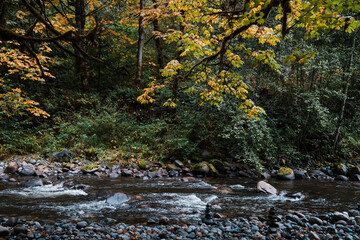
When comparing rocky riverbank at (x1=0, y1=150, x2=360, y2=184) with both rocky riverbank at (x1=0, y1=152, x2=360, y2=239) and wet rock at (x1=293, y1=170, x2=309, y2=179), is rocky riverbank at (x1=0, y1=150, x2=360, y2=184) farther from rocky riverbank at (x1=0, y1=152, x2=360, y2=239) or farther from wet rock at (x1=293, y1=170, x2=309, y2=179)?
rocky riverbank at (x1=0, y1=152, x2=360, y2=239)

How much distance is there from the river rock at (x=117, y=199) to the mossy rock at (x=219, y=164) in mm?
5030

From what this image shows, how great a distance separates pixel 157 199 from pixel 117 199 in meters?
1.04

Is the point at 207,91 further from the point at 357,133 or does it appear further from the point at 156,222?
the point at 357,133

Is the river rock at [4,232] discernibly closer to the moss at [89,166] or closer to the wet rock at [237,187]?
the moss at [89,166]

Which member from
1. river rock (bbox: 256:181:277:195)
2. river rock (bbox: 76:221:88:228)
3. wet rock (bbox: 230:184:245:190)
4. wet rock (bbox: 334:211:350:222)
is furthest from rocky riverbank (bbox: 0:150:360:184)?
wet rock (bbox: 334:211:350:222)

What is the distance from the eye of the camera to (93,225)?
4.17 m

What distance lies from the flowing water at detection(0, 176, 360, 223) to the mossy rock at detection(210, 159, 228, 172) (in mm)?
1475

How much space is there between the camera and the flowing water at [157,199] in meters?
4.88

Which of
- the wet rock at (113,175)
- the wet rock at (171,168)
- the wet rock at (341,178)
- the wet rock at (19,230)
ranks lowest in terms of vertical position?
the wet rock at (341,178)

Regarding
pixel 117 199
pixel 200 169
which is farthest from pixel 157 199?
pixel 200 169

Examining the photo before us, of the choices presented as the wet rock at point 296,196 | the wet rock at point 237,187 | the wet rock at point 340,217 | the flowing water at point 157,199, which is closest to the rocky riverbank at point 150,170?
the flowing water at point 157,199

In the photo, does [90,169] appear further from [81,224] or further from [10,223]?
[81,224]

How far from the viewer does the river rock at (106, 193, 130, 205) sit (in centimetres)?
560

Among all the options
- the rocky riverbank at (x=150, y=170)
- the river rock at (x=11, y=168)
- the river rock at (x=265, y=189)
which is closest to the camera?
the river rock at (x=265, y=189)
